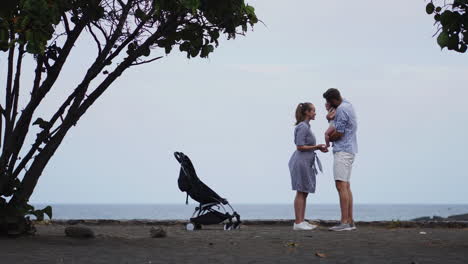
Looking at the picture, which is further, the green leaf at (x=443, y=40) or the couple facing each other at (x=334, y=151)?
the couple facing each other at (x=334, y=151)

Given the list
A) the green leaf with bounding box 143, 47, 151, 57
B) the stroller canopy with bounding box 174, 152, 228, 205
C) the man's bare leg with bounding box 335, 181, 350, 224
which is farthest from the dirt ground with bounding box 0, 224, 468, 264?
the green leaf with bounding box 143, 47, 151, 57

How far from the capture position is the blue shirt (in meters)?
11.3

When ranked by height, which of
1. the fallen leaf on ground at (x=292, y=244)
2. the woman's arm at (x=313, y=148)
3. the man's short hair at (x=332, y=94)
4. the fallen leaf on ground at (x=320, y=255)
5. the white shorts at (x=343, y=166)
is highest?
the man's short hair at (x=332, y=94)

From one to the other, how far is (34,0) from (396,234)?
6.32 meters

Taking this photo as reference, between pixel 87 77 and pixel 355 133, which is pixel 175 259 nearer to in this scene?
pixel 87 77

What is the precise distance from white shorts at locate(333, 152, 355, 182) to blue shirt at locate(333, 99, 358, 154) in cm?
7

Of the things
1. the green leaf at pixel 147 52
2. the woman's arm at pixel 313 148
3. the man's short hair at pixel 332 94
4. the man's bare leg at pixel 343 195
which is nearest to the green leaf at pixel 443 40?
the green leaf at pixel 147 52

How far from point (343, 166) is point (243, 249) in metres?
3.16

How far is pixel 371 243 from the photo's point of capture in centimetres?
934

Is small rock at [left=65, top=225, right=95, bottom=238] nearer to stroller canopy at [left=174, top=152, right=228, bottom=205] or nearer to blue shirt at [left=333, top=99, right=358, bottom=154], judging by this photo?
stroller canopy at [left=174, top=152, right=228, bottom=205]

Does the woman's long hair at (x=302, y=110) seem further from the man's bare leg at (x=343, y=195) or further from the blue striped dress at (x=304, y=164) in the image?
the man's bare leg at (x=343, y=195)

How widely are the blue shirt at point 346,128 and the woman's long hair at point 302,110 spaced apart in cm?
74

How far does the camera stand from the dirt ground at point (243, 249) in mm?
7461

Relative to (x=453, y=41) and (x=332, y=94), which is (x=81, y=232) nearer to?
(x=332, y=94)
